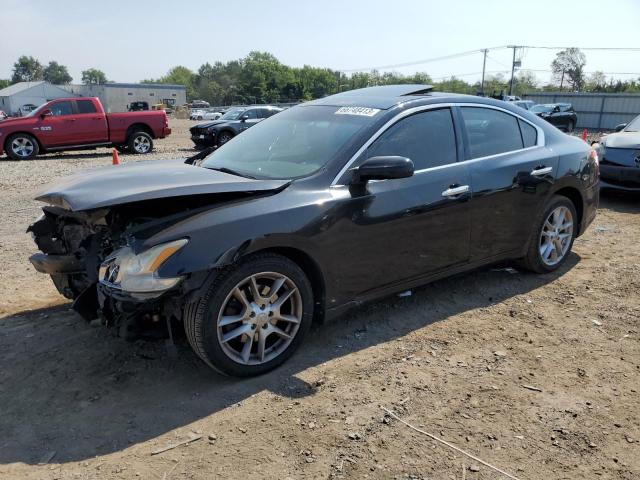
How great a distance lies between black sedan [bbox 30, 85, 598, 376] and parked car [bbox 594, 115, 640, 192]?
4.18 metres

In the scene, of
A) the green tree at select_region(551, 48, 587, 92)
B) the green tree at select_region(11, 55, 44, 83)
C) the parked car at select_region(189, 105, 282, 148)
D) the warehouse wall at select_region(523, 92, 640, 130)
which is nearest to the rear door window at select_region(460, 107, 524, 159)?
the parked car at select_region(189, 105, 282, 148)

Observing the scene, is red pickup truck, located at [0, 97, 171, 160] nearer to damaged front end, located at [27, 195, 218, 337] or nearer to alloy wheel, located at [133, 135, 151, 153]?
alloy wheel, located at [133, 135, 151, 153]

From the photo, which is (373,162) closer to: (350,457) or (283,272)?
(283,272)

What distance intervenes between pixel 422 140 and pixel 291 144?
3.29 feet

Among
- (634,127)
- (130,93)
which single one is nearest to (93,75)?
(130,93)

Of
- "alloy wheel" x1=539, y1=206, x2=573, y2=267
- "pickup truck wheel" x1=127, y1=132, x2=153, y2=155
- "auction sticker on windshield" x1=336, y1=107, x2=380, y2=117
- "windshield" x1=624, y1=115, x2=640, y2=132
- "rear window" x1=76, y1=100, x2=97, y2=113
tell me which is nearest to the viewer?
"auction sticker on windshield" x1=336, y1=107, x2=380, y2=117

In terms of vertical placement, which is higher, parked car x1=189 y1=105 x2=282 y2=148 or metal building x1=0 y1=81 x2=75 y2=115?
metal building x1=0 y1=81 x2=75 y2=115

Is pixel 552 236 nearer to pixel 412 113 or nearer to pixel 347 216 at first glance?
pixel 412 113

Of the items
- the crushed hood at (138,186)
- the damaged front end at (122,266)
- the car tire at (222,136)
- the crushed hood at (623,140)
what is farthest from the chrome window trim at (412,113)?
the car tire at (222,136)

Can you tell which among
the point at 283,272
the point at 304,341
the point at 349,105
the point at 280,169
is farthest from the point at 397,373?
the point at 349,105

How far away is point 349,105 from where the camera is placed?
4.19 metres

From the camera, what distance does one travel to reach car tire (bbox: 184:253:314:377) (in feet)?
9.96

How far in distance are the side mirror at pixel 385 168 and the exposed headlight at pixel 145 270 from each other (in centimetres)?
127

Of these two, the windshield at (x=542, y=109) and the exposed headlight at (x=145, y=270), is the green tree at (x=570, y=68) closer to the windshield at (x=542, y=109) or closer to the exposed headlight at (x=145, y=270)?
the windshield at (x=542, y=109)
